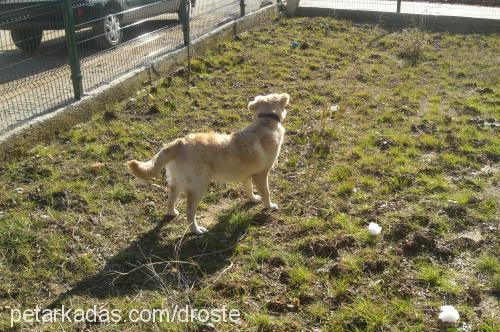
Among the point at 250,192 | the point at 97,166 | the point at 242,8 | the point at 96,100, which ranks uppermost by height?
the point at 242,8

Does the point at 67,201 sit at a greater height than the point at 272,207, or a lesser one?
greater

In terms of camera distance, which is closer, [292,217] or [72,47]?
[292,217]

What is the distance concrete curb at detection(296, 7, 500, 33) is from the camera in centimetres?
1222

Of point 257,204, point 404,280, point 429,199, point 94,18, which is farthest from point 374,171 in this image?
point 94,18

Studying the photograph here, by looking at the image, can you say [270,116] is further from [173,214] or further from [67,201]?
[67,201]

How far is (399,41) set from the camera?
444 inches

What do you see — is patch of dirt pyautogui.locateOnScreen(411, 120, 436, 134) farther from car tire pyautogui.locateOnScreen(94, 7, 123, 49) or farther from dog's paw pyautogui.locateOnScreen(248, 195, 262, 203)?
car tire pyautogui.locateOnScreen(94, 7, 123, 49)

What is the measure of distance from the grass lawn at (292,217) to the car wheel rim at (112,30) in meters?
1.03

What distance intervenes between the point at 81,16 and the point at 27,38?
6.54 ft

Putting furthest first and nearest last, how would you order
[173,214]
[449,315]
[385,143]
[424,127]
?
1. [424,127]
2. [385,143]
3. [173,214]
4. [449,315]

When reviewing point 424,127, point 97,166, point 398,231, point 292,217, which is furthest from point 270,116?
point 424,127

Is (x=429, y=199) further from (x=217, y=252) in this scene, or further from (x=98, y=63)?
(x=98, y=63)

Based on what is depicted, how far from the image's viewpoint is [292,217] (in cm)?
507

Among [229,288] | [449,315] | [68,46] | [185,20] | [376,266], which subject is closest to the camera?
[449,315]
